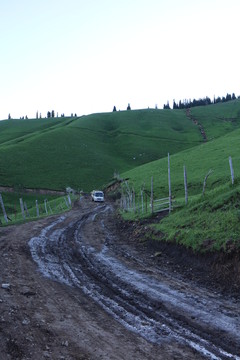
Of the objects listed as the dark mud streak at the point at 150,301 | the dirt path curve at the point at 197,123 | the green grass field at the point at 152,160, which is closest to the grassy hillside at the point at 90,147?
the green grass field at the point at 152,160

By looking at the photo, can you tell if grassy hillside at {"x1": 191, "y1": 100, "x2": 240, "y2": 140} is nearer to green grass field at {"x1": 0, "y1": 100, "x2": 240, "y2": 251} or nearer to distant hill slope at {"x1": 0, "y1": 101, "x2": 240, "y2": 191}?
green grass field at {"x1": 0, "y1": 100, "x2": 240, "y2": 251}

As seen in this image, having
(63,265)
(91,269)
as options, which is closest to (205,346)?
(91,269)

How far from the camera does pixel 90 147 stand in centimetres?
10625

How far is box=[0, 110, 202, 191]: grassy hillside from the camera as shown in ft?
255

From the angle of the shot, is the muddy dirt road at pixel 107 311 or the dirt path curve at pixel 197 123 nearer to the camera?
the muddy dirt road at pixel 107 311

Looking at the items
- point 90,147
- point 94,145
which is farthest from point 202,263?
point 94,145

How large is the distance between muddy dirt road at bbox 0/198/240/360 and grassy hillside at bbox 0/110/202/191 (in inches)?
2382

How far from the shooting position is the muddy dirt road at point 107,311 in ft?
19.5

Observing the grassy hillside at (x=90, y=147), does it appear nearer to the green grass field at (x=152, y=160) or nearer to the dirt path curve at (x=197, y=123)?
the green grass field at (x=152, y=160)

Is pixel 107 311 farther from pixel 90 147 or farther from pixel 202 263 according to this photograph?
pixel 90 147

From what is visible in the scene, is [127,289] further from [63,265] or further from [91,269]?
[63,265]

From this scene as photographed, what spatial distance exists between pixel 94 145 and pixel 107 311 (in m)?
104

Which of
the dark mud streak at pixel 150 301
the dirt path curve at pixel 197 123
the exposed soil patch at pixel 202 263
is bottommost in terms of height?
the exposed soil patch at pixel 202 263

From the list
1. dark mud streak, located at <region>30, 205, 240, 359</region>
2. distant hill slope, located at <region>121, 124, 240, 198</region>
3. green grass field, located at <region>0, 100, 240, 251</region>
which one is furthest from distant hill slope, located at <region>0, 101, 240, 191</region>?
dark mud streak, located at <region>30, 205, 240, 359</region>
